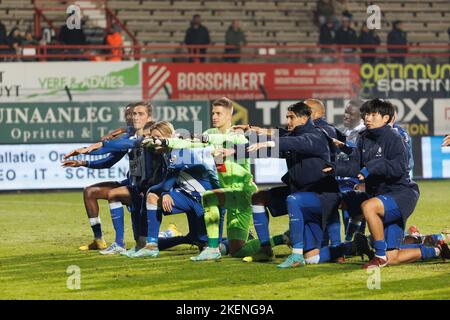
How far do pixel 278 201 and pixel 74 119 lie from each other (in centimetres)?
1452

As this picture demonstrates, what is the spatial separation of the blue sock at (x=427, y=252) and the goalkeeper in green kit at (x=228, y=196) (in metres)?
1.60

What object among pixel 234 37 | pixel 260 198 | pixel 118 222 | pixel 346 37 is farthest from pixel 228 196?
pixel 346 37

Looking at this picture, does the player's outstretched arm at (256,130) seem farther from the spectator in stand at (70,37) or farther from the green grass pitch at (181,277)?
the spectator in stand at (70,37)

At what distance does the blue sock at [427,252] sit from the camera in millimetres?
12633

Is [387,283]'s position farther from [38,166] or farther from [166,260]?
[38,166]

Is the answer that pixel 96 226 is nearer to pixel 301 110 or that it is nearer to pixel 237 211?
pixel 237 211

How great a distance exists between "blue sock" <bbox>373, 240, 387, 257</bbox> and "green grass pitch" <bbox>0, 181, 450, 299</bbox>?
21 cm

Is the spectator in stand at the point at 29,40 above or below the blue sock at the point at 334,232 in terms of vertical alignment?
above

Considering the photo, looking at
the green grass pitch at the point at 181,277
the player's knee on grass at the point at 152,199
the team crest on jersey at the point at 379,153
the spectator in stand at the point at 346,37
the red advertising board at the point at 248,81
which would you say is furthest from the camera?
the spectator in stand at the point at 346,37

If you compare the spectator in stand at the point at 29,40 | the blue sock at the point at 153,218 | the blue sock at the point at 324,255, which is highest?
the spectator in stand at the point at 29,40

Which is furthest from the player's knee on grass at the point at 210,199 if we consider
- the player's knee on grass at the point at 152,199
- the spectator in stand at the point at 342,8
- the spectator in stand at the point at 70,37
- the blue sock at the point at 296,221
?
the spectator in stand at the point at 342,8

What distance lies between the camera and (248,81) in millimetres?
29344

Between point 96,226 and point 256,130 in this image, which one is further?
point 96,226

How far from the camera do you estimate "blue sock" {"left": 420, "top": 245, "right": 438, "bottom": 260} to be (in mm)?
12633
